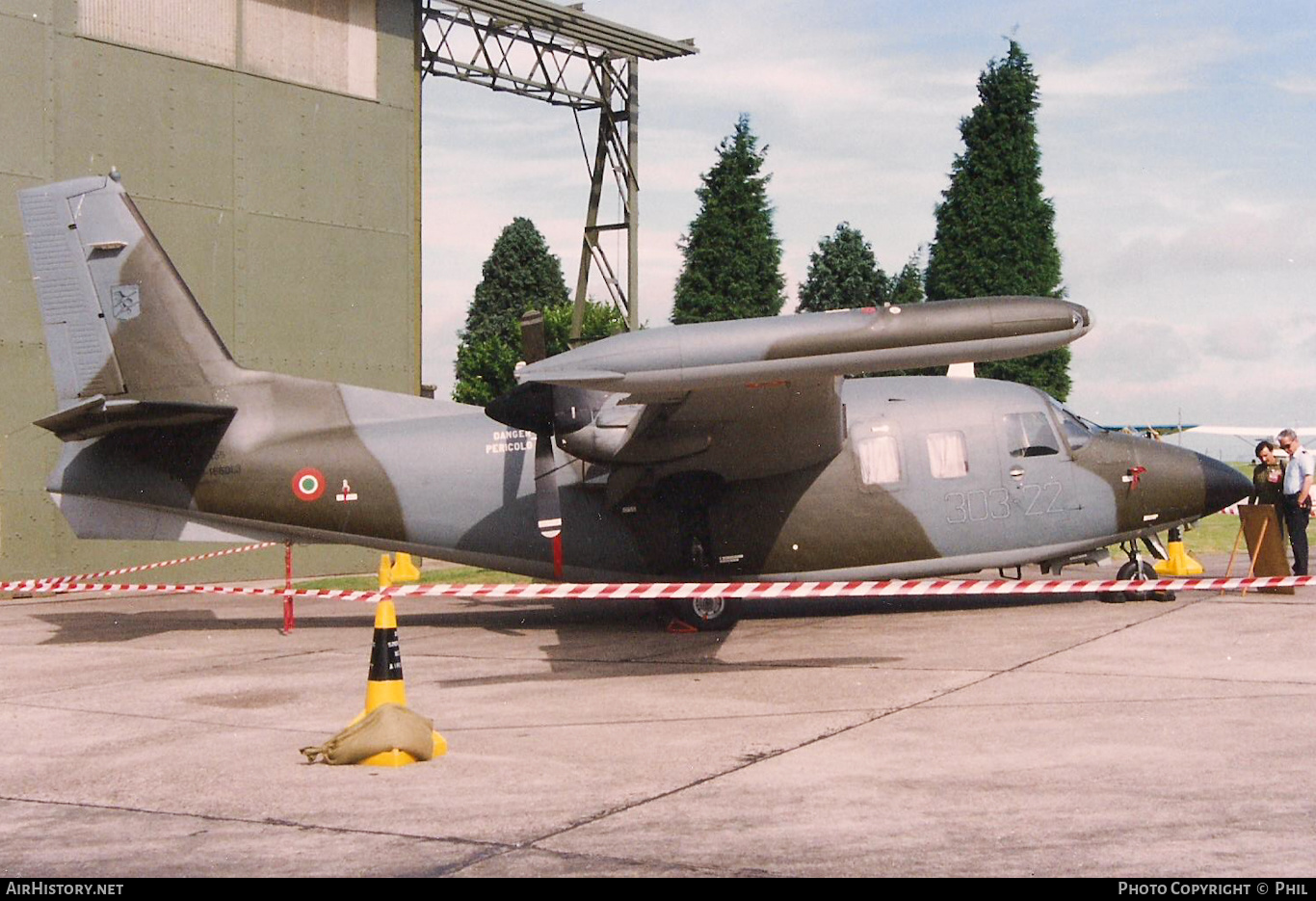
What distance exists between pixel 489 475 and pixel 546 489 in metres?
2.07

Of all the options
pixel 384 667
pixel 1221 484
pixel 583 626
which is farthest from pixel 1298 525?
pixel 384 667

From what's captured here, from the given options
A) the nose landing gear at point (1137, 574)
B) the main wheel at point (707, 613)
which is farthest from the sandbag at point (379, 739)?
the nose landing gear at point (1137, 574)

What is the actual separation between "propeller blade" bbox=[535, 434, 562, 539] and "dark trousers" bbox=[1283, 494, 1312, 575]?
1047 cm

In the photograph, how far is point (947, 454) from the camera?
635 inches

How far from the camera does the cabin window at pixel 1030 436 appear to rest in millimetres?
16281

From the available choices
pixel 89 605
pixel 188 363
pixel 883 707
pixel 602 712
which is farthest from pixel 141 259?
pixel 883 707

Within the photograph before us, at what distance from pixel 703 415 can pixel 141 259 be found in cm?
712

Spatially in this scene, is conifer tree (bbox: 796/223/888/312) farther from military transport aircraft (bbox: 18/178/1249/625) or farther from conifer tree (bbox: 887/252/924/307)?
military transport aircraft (bbox: 18/178/1249/625)

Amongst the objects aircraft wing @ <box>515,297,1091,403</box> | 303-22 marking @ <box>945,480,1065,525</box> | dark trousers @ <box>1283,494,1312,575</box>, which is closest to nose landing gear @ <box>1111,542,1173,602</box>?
303-22 marking @ <box>945,480,1065,525</box>

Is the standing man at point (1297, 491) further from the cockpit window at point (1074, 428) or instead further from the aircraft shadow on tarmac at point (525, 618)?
the cockpit window at point (1074, 428)

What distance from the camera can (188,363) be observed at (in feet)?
52.6

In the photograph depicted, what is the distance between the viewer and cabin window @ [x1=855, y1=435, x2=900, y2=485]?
15945 mm

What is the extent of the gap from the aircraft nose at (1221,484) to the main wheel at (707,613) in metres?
6.34

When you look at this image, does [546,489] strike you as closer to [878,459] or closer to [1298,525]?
[878,459]
